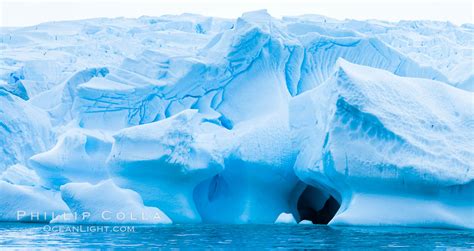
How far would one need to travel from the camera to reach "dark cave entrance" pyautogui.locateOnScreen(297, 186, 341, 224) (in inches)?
526

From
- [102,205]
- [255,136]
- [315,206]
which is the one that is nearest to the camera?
[102,205]

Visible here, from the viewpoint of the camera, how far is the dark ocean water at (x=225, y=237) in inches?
278

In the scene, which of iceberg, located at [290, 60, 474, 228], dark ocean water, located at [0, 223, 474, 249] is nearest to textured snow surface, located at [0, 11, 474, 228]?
iceberg, located at [290, 60, 474, 228]

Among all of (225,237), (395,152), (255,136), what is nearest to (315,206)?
(255,136)

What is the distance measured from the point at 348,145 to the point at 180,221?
284 cm

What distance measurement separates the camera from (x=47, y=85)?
1730 cm

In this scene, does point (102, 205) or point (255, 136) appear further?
point (255, 136)

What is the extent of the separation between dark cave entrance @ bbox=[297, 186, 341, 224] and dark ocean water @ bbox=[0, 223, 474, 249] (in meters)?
3.67

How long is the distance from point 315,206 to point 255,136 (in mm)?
2533

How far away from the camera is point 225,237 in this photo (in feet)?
27.0

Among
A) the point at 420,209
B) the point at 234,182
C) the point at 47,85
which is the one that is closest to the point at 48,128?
the point at 47,85

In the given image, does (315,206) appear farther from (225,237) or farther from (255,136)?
(225,237)

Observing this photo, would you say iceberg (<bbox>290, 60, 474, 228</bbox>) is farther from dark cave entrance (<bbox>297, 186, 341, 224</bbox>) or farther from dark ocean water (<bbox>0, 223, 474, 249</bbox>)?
dark cave entrance (<bbox>297, 186, 341, 224</bbox>)

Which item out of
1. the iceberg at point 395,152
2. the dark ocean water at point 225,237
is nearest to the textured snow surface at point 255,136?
the iceberg at point 395,152
